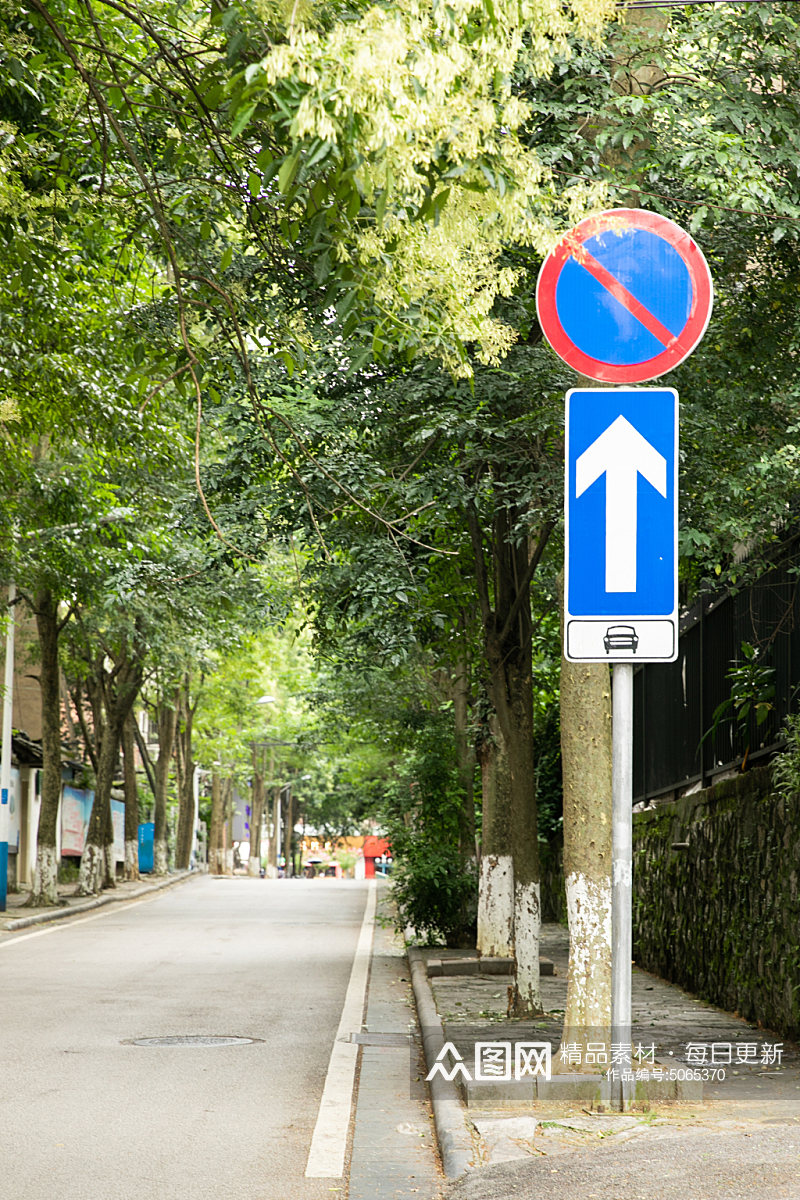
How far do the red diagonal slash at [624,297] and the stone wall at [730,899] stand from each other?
4861 mm

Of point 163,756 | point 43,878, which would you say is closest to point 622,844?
point 43,878

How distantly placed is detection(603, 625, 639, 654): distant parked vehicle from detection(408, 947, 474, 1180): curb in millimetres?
2408

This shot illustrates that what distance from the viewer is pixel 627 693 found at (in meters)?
5.21

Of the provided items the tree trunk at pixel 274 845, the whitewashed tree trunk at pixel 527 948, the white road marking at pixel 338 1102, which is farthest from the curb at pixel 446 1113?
the tree trunk at pixel 274 845

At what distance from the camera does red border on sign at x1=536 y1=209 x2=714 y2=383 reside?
540 centimetres

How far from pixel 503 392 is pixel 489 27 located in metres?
4.89

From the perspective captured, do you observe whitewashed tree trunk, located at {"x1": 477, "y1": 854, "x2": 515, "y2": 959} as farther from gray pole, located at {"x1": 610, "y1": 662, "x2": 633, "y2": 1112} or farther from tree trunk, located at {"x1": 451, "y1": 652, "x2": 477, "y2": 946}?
gray pole, located at {"x1": 610, "y1": 662, "x2": 633, "y2": 1112}

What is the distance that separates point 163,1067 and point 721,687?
630 cm

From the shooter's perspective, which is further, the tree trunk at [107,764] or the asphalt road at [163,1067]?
the tree trunk at [107,764]

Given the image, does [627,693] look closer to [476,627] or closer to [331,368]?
[331,368]

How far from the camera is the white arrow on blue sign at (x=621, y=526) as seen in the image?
202 inches

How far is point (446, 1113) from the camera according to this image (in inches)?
270

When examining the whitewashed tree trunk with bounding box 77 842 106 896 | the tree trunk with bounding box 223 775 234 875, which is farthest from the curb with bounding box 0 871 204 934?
the tree trunk with bounding box 223 775 234 875

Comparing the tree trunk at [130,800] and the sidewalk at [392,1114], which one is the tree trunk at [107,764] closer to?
the tree trunk at [130,800]
